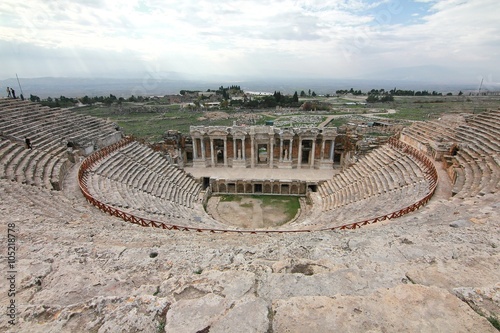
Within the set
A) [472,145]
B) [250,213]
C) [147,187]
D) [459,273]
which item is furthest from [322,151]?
[459,273]

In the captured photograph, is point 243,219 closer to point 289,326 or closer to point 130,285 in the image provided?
point 130,285

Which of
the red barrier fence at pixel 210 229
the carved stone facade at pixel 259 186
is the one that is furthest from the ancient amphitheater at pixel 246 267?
the carved stone facade at pixel 259 186

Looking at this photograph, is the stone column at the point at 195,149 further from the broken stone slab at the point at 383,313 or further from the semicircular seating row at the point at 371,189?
the broken stone slab at the point at 383,313

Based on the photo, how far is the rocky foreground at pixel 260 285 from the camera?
3.50 meters

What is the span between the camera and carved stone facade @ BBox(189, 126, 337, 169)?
94.9ft

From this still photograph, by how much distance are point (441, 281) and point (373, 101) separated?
113 metres

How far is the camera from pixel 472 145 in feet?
57.8

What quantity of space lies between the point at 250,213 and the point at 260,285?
17.5 metres

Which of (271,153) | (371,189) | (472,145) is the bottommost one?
(271,153)

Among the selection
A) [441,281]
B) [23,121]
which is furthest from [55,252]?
[23,121]

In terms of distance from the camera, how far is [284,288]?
4387 mm

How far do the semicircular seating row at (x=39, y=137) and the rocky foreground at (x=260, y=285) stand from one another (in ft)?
29.0

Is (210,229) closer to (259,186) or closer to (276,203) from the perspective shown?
(276,203)

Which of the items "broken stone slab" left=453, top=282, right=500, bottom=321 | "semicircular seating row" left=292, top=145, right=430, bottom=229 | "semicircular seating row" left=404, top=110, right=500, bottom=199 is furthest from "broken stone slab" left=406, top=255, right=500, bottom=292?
"semicircular seating row" left=404, top=110, right=500, bottom=199
